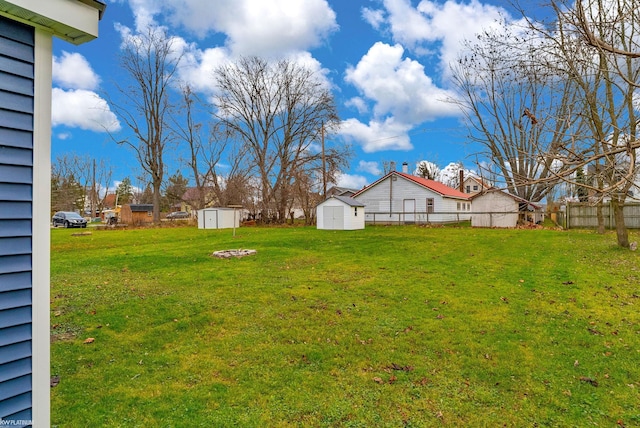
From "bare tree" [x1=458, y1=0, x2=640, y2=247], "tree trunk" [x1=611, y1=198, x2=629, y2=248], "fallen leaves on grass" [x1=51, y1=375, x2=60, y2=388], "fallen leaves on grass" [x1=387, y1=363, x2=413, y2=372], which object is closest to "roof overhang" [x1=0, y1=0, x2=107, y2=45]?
"fallen leaves on grass" [x1=51, y1=375, x2=60, y2=388]

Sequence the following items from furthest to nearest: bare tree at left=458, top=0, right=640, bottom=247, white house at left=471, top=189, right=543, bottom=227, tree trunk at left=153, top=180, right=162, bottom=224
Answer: tree trunk at left=153, top=180, right=162, bottom=224
white house at left=471, top=189, right=543, bottom=227
bare tree at left=458, top=0, right=640, bottom=247

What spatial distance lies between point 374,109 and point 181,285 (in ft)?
56.8

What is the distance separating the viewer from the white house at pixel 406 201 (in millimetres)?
24234

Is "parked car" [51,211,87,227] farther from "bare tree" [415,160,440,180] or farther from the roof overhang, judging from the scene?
"bare tree" [415,160,440,180]

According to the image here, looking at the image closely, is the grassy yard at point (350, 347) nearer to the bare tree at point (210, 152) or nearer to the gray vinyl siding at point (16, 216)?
the gray vinyl siding at point (16, 216)

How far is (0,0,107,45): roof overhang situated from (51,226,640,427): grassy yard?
9.41 feet

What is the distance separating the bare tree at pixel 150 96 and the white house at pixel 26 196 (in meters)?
27.4

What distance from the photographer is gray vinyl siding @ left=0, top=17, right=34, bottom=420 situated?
191cm

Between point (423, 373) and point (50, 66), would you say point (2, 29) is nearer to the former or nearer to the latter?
point (50, 66)

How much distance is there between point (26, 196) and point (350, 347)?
11.4ft

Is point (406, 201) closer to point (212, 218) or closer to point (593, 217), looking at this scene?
point (593, 217)

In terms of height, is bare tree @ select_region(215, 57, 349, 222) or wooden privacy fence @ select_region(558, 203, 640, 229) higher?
bare tree @ select_region(215, 57, 349, 222)

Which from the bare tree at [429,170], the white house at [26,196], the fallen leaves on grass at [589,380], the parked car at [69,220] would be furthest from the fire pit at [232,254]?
the bare tree at [429,170]

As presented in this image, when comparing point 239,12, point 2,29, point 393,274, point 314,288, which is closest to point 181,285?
point 314,288
